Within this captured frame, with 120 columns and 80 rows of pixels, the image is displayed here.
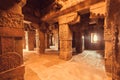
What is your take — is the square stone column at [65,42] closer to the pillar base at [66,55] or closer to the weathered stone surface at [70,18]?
the pillar base at [66,55]

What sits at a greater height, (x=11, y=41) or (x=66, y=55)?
(x=11, y=41)

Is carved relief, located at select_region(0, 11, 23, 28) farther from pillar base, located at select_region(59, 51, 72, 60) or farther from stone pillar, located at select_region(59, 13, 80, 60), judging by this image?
pillar base, located at select_region(59, 51, 72, 60)

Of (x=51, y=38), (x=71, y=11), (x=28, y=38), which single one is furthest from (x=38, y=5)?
(x=51, y=38)

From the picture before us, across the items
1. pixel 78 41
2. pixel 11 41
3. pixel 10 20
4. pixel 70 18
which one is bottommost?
pixel 78 41

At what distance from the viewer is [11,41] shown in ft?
5.33

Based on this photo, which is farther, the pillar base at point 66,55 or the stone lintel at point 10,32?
the pillar base at point 66,55

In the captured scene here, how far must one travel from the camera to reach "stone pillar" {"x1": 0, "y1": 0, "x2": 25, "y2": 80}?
1493 mm

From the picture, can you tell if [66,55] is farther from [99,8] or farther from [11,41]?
[11,41]

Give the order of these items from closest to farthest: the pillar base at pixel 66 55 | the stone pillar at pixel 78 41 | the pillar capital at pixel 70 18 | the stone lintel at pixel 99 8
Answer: the stone lintel at pixel 99 8 < the pillar capital at pixel 70 18 < the pillar base at pixel 66 55 < the stone pillar at pixel 78 41

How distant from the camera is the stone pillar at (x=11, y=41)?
58.8 inches

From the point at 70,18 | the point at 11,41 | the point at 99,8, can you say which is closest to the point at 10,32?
the point at 11,41

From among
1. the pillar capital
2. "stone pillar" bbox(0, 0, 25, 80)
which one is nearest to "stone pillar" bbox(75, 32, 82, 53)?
the pillar capital

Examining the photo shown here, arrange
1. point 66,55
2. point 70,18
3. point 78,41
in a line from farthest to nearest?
point 78,41 < point 66,55 < point 70,18

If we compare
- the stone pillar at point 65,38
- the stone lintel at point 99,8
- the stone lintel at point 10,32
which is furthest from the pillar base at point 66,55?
the stone lintel at point 10,32
